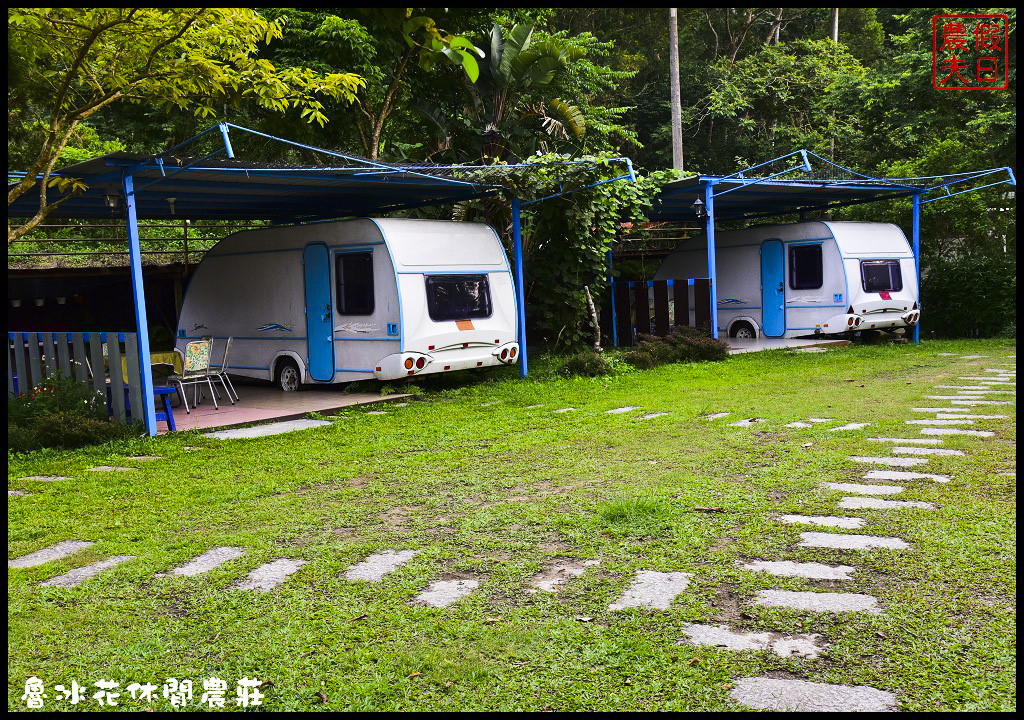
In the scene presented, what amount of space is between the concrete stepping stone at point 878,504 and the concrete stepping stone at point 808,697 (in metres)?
2.49

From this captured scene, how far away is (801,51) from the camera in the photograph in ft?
102

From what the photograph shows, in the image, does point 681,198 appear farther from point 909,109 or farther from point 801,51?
point 801,51

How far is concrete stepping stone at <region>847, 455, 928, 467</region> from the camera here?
6824 millimetres

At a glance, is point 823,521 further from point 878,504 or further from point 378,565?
point 378,565

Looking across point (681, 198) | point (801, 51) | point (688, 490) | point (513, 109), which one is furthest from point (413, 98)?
point (801, 51)

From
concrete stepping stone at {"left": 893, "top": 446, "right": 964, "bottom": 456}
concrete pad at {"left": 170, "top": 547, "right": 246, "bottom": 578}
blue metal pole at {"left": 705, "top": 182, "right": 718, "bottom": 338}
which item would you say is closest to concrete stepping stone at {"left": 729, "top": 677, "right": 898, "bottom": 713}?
concrete pad at {"left": 170, "top": 547, "right": 246, "bottom": 578}

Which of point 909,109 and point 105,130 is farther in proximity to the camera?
point 105,130

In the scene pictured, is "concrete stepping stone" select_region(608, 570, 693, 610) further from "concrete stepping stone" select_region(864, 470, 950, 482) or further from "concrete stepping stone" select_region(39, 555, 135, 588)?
"concrete stepping stone" select_region(39, 555, 135, 588)

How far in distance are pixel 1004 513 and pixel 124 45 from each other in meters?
7.86

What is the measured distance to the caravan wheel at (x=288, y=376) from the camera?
1348 cm

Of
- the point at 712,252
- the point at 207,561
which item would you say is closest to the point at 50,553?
the point at 207,561

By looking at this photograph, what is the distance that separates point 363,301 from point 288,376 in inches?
82.2

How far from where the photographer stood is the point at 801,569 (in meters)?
4.55

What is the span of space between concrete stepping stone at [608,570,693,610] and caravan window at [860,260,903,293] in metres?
14.5
